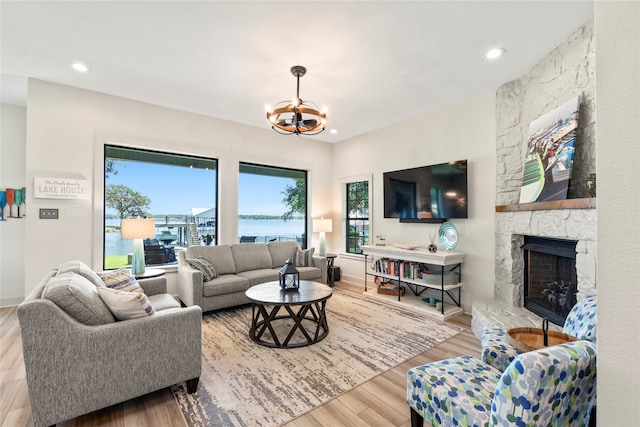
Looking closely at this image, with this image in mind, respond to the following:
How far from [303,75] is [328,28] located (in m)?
0.87

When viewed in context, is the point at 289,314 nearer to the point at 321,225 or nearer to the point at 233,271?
the point at 233,271

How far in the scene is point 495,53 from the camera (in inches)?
113

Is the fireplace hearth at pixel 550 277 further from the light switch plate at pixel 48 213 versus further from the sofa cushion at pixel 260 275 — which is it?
the light switch plate at pixel 48 213

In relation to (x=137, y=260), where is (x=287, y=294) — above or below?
below

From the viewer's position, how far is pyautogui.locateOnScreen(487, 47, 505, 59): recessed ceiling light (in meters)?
2.82

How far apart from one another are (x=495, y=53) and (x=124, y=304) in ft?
12.8

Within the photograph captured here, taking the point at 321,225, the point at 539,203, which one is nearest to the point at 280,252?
the point at 321,225

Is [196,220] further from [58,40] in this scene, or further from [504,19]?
[504,19]

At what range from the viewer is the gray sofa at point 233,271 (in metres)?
3.72

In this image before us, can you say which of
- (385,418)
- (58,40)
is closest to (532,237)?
(385,418)

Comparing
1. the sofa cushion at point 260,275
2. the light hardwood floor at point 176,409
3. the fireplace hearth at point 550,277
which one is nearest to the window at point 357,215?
the sofa cushion at point 260,275

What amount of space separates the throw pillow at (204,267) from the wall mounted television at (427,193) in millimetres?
3013

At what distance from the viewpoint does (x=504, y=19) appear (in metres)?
2.37

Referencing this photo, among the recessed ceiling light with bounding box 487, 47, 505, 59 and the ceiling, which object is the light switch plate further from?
the recessed ceiling light with bounding box 487, 47, 505, 59
